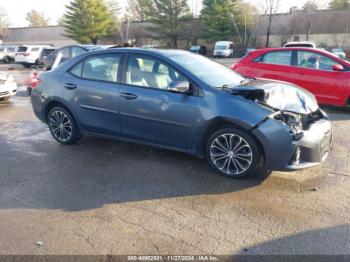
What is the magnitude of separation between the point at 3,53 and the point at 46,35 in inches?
1293

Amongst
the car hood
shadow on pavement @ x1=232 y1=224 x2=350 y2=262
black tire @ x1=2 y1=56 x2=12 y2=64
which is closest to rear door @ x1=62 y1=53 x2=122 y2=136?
the car hood

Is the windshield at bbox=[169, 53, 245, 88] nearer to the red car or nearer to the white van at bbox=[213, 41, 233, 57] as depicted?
the red car

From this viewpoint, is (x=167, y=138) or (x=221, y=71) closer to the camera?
(x=167, y=138)

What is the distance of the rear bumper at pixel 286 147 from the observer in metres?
3.68

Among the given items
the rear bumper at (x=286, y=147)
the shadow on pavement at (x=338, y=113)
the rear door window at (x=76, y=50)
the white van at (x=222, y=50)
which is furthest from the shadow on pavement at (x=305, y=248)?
the white van at (x=222, y=50)

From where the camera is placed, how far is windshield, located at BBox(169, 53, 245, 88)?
14.1 feet

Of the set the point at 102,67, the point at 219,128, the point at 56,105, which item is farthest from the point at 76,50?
the point at 219,128

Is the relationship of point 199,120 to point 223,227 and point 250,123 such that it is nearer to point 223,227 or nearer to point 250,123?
point 250,123

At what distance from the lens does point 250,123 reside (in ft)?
12.4

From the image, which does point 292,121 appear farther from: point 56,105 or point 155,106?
point 56,105

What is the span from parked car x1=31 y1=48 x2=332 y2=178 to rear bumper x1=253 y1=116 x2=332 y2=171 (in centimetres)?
1

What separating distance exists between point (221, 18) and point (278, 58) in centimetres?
4089

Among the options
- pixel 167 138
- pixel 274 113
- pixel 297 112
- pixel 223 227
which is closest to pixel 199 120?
pixel 167 138

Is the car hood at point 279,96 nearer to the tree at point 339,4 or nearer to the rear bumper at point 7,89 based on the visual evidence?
the rear bumper at point 7,89
